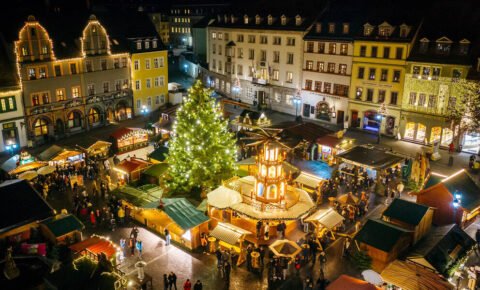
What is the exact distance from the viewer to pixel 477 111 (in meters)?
42.2

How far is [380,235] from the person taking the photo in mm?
26031

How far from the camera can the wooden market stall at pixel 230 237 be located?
26.5 meters

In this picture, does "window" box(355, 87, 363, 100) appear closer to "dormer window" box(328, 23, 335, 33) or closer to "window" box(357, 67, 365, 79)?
"window" box(357, 67, 365, 79)

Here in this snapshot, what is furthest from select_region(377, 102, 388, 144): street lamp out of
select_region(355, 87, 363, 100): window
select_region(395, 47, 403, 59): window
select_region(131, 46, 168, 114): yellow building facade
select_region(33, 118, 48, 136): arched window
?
select_region(33, 118, 48, 136): arched window

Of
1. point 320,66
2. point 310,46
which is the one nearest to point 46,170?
point 320,66

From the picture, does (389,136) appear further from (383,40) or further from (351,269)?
(351,269)

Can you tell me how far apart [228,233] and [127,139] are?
22.0 meters

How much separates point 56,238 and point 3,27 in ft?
99.0

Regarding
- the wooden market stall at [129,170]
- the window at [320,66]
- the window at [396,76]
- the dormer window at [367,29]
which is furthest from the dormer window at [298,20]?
the wooden market stall at [129,170]

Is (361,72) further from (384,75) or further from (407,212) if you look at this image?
(407,212)

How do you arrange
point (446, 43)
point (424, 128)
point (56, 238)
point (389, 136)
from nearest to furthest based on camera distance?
point (56, 238) < point (446, 43) < point (424, 128) < point (389, 136)

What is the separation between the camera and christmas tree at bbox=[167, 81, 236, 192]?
3300 cm

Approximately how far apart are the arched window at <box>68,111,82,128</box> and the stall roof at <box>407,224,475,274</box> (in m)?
43.3

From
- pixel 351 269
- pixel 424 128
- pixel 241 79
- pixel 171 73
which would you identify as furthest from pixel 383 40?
pixel 171 73
